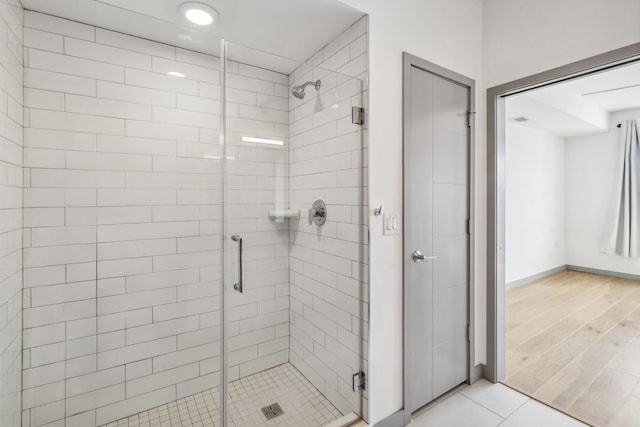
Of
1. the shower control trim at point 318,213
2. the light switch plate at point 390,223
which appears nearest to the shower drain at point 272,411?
the shower control trim at point 318,213

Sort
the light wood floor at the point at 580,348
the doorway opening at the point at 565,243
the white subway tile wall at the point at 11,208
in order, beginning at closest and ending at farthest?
the white subway tile wall at the point at 11,208 → the light wood floor at the point at 580,348 → the doorway opening at the point at 565,243

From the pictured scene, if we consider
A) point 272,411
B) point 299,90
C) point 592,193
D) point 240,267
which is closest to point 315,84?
point 299,90

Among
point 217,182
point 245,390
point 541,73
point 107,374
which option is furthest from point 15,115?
point 541,73

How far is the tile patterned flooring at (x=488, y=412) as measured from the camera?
1723mm

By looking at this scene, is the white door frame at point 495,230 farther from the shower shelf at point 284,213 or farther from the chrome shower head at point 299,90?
the shower shelf at point 284,213

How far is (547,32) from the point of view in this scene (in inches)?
70.8

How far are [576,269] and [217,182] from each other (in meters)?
6.07

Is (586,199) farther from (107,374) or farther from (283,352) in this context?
(107,374)

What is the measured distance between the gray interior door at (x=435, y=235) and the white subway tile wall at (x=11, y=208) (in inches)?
78.3

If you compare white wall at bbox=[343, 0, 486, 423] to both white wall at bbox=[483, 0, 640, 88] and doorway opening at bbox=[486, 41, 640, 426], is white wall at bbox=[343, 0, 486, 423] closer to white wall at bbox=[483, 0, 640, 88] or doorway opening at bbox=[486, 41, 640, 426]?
white wall at bbox=[483, 0, 640, 88]

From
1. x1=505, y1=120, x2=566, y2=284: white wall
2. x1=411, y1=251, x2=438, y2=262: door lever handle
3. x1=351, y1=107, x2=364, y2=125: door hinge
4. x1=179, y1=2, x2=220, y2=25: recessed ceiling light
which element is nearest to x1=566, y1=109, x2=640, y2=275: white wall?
x1=505, y1=120, x2=566, y2=284: white wall

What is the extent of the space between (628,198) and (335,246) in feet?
15.3

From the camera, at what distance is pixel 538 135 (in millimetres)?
4617

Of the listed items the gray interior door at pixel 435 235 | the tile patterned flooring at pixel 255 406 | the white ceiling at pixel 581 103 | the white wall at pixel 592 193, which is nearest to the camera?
the tile patterned flooring at pixel 255 406
